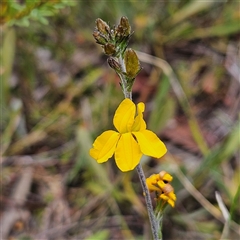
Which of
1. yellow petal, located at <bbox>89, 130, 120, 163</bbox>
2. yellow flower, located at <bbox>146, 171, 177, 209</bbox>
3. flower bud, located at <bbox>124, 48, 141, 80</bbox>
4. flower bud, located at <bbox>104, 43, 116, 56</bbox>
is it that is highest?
flower bud, located at <bbox>104, 43, 116, 56</bbox>

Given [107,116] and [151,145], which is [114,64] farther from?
[107,116]

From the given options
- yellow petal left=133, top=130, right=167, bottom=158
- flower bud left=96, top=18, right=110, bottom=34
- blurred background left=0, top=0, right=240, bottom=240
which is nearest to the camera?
yellow petal left=133, top=130, right=167, bottom=158

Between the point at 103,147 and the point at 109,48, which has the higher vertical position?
the point at 109,48

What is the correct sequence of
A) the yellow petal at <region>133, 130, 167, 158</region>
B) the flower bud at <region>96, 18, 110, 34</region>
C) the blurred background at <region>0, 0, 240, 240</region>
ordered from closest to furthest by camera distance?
the yellow petal at <region>133, 130, 167, 158</region>, the flower bud at <region>96, 18, 110, 34</region>, the blurred background at <region>0, 0, 240, 240</region>

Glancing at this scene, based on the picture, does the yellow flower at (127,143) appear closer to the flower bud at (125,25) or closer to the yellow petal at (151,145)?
the yellow petal at (151,145)

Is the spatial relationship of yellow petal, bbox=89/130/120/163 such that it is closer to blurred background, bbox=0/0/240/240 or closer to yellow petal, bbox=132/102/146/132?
yellow petal, bbox=132/102/146/132

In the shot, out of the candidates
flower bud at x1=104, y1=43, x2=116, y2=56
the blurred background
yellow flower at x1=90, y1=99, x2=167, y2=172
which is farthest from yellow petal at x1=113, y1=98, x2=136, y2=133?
the blurred background

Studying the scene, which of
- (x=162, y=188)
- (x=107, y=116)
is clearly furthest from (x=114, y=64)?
(x=107, y=116)

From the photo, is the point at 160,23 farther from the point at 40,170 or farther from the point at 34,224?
the point at 34,224
